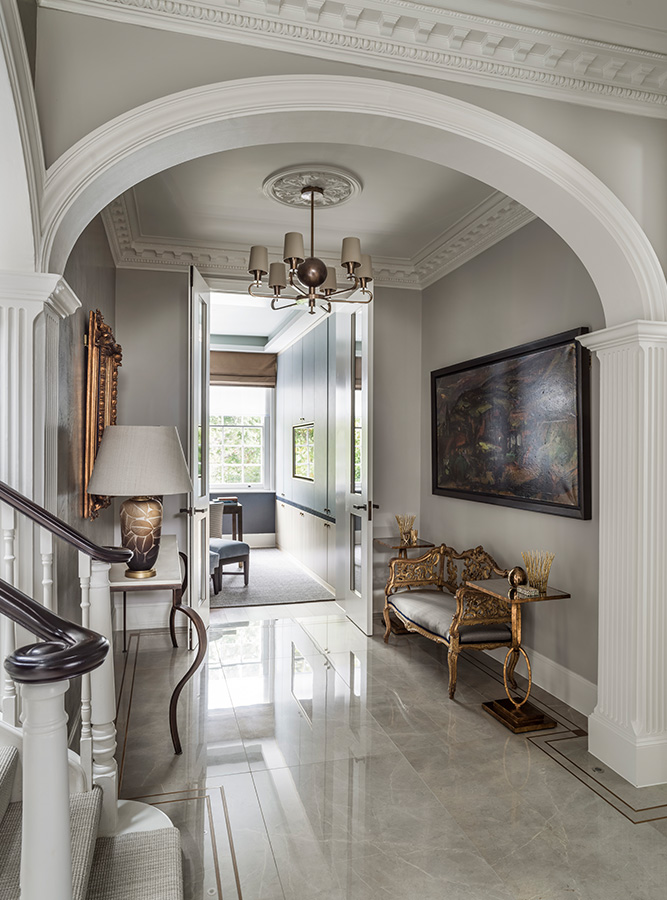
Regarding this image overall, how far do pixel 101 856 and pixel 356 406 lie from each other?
367 centimetres

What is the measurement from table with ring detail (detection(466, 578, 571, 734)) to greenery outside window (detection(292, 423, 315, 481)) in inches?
154

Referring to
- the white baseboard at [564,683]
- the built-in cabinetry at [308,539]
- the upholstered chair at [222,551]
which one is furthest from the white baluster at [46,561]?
the built-in cabinetry at [308,539]

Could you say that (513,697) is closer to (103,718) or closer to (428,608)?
(428,608)

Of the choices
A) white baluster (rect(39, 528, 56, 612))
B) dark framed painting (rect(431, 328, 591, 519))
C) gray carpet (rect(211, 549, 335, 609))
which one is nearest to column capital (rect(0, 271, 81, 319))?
white baluster (rect(39, 528, 56, 612))

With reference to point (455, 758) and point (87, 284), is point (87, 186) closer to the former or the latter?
point (87, 284)

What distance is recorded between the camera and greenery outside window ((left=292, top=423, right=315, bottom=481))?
7.22 meters

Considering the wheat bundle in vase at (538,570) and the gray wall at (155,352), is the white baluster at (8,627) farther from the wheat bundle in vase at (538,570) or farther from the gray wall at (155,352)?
the gray wall at (155,352)

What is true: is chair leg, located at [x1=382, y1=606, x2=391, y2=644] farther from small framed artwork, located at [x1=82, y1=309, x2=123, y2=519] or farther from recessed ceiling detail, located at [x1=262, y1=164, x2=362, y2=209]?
recessed ceiling detail, located at [x1=262, y1=164, x2=362, y2=209]

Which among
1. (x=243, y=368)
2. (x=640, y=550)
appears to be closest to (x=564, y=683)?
(x=640, y=550)

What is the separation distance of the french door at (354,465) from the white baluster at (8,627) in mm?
3039

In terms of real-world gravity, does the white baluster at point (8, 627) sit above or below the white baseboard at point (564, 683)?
above

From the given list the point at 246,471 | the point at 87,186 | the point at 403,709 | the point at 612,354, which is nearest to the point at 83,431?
→ the point at 87,186

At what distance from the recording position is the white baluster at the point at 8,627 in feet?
6.48

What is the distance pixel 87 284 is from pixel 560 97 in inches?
94.1
